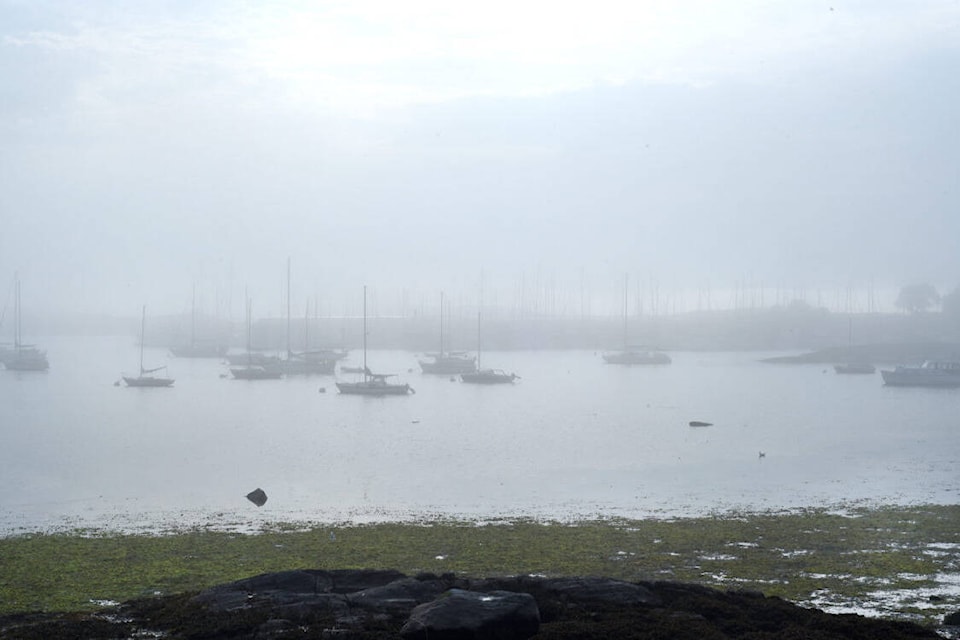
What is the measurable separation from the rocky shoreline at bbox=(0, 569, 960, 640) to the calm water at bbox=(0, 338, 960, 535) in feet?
39.5

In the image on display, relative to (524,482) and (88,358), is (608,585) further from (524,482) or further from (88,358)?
(88,358)

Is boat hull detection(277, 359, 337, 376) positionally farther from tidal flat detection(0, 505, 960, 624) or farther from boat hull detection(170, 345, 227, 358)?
tidal flat detection(0, 505, 960, 624)

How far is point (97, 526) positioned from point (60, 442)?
1072 inches

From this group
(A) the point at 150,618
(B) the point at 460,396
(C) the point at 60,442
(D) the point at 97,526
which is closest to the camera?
(A) the point at 150,618

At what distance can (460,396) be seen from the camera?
8219 cm

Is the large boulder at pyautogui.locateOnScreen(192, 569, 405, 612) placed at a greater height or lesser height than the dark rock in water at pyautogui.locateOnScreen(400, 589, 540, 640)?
lesser

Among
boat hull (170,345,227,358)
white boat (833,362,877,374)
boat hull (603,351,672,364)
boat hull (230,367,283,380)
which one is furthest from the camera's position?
boat hull (170,345,227,358)

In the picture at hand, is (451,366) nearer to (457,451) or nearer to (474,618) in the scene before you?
(457,451)

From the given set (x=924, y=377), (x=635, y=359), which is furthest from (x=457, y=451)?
(x=635, y=359)

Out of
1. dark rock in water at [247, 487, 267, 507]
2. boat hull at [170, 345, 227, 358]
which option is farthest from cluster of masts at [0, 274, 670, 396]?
dark rock in water at [247, 487, 267, 507]

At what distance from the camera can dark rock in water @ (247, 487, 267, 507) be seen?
28.1m

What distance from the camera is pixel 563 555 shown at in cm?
1723

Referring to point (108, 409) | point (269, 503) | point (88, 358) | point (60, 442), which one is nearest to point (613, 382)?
point (108, 409)

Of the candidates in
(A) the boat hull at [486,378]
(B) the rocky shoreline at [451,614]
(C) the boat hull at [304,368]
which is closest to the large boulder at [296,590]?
(B) the rocky shoreline at [451,614]
